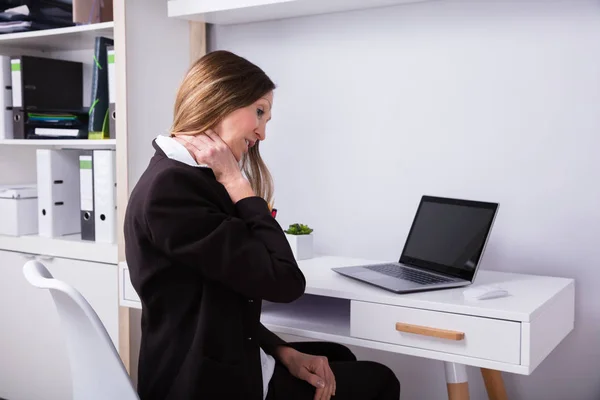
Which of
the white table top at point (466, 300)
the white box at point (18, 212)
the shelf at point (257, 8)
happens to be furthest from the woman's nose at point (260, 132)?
the white box at point (18, 212)

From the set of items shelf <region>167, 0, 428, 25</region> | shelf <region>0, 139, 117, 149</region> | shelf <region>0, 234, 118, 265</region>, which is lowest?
shelf <region>0, 234, 118, 265</region>

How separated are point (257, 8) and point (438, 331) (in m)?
1.21

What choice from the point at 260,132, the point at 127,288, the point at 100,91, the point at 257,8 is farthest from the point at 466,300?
the point at 100,91

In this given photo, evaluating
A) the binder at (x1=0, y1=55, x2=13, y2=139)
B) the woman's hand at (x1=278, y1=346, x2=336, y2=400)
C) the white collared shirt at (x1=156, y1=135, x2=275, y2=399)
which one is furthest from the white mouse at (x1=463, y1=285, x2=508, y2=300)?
the binder at (x1=0, y1=55, x2=13, y2=139)

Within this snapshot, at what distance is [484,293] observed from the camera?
1582mm

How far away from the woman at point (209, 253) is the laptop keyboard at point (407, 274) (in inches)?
15.8

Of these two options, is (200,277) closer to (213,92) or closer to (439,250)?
(213,92)

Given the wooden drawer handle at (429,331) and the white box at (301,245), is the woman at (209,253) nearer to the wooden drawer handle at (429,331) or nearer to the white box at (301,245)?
the wooden drawer handle at (429,331)

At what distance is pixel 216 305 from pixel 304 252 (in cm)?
82

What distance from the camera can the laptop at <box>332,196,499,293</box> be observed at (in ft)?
5.71

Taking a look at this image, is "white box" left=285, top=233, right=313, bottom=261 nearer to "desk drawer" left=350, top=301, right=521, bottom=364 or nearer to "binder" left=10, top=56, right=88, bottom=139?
"desk drawer" left=350, top=301, right=521, bottom=364

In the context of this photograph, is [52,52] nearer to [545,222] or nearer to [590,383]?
[545,222]

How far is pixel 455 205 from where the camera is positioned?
6.16 feet

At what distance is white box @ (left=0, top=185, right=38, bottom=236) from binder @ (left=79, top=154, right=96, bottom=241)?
0.92 ft
